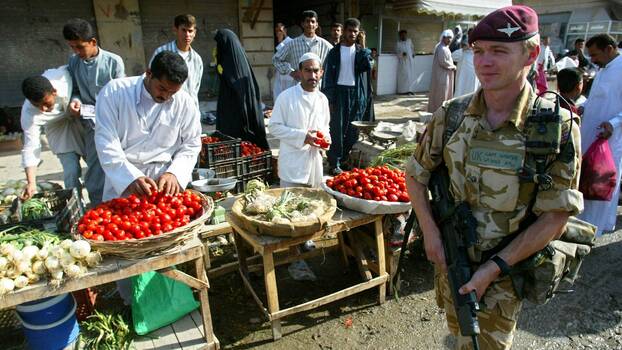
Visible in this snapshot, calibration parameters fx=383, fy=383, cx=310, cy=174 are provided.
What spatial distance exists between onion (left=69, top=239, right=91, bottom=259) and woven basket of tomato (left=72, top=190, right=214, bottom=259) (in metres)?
Result: 0.04

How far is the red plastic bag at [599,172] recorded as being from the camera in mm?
3840

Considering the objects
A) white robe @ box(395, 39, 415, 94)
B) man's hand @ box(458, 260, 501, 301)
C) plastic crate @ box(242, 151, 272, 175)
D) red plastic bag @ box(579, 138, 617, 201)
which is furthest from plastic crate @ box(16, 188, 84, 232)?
white robe @ box(395, 39, 415, 94)

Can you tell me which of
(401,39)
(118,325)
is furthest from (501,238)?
(401,39)

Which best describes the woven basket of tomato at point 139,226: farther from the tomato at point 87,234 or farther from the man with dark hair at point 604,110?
the man with dark hair at point 604,110

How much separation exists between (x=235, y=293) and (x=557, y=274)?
9.47 feet

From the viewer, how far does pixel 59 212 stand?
9.46ft

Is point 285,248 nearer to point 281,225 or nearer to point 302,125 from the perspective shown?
point 281,225

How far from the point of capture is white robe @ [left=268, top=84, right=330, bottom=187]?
157 inches

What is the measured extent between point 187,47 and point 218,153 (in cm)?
154

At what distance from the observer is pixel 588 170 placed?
3.89 m

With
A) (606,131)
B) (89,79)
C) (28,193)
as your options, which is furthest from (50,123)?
(606,131)

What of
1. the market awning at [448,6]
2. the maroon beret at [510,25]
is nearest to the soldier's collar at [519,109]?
the maroon beret at [510,25]

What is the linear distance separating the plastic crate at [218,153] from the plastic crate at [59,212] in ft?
5.03

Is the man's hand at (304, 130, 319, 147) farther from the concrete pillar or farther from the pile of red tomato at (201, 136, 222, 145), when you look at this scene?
the concrete pillar
